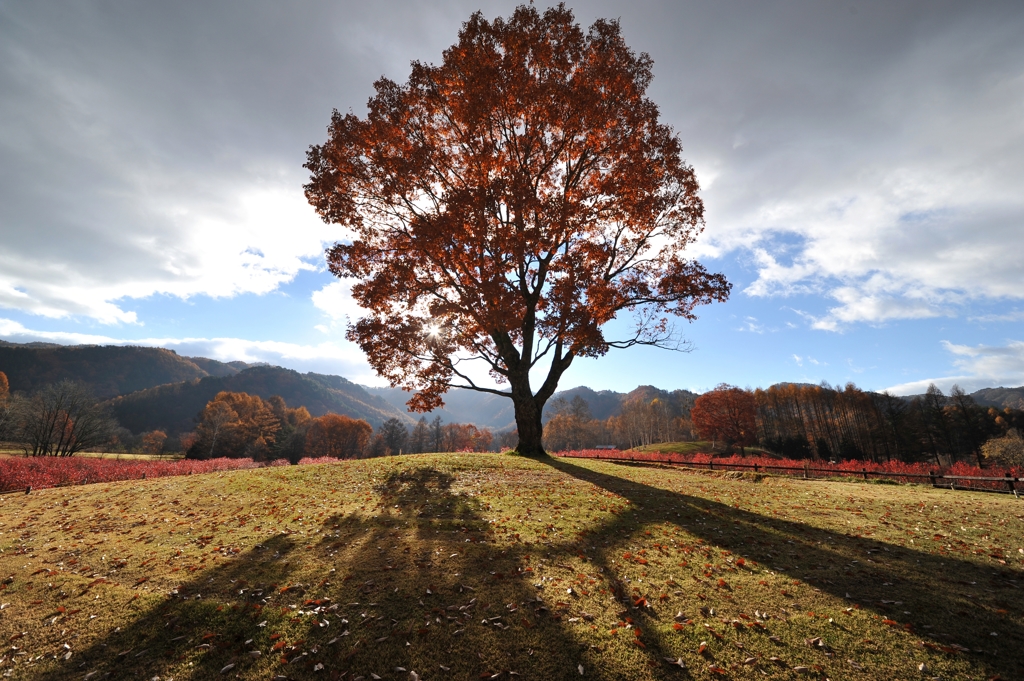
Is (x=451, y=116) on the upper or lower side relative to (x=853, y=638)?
upper

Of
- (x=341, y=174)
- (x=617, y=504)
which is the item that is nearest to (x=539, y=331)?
(x=617, y=504)

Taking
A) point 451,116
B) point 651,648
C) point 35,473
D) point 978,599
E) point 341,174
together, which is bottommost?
point 35,473

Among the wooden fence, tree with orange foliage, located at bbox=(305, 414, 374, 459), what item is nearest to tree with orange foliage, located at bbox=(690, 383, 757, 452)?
the wooden fence

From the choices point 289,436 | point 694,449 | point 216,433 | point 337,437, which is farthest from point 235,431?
point 694,449

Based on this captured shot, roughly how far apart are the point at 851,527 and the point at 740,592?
5989 mm

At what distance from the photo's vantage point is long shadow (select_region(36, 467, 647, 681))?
14.6 ft

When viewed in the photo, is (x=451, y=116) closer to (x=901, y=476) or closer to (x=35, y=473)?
(x=35, y=473)

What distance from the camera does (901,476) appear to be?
20406 millimetres

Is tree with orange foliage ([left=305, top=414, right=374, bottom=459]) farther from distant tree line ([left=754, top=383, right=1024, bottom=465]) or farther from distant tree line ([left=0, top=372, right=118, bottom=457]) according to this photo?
distant tree line ([left=754, top=383, right=1024, bottom=465])

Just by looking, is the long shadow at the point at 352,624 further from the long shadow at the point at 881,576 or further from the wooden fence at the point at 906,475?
the wooden fence at the point at 906,475

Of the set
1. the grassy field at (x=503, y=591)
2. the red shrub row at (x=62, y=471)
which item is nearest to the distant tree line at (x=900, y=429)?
the grassy field at (x=503, y=591)

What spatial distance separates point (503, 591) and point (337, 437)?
9912 centimetres

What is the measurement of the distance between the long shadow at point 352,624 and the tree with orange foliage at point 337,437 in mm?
91118

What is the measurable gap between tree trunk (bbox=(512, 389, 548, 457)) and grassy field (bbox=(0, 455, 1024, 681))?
8091 millimetres
